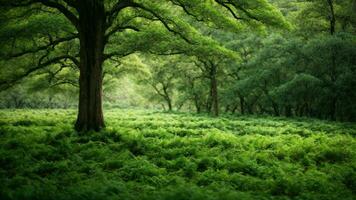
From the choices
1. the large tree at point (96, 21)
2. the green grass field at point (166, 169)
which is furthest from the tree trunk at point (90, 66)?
the green grass field at point (166, 169)

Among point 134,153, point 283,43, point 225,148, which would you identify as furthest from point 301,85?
point 134,153

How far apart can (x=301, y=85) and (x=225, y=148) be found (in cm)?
1924

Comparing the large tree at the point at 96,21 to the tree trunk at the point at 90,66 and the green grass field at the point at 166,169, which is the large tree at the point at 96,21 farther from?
the green grass field at the point at 166,169

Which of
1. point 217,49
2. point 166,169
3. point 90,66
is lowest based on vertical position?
point 166,169

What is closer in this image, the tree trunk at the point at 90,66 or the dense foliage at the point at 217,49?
the tree trunk at the point at 90,66

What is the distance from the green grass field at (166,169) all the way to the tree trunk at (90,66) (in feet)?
3.23

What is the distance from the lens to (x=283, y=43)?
1293 inches

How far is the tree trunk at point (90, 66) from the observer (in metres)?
13.8

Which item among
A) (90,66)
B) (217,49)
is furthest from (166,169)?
(217,49)

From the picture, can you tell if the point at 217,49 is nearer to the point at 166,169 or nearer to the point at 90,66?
the point at 90,66

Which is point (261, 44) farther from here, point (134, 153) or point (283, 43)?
point (134, 153)

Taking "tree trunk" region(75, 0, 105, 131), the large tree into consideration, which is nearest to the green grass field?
"tree trunk" region(75, 0, 105, 131)

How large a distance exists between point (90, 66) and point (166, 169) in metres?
6.77

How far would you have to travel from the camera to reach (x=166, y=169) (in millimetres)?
9195
